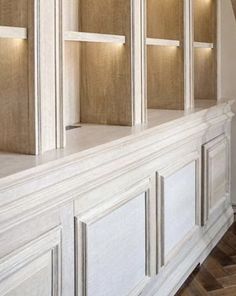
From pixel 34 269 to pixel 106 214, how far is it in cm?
51

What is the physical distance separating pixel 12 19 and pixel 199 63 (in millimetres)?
2538

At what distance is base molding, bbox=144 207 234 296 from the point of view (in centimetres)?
277

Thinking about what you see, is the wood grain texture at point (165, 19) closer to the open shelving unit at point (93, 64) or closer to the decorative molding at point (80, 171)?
the open shelving unit at point (93, 64)

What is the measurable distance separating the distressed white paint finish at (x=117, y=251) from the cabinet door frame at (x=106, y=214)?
18 mm

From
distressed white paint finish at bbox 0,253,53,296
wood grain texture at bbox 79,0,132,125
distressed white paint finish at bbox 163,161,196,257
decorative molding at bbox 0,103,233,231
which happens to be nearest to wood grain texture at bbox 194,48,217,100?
distressed white paint finish at bbox 163,161,196,257

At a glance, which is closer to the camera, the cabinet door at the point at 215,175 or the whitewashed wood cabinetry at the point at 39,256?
the whitewashed wood cabinetry at the point at 39,256

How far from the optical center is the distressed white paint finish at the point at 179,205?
2795mm

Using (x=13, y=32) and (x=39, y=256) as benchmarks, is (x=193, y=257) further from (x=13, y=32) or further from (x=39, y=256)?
(x=13, y=32)

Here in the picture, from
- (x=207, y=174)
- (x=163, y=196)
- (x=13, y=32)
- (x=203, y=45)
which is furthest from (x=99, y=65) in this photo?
(x=203, y=45)

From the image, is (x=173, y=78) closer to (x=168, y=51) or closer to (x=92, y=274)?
(x=168, y=51)

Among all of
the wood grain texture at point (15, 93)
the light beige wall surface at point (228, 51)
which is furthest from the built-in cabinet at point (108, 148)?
the light beige wall surface at point (228, 51)

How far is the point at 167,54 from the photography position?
10.8 ft

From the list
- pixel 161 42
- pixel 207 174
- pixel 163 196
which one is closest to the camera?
pixel 163 196

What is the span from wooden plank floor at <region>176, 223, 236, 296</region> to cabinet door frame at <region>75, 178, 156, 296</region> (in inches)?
21.1
